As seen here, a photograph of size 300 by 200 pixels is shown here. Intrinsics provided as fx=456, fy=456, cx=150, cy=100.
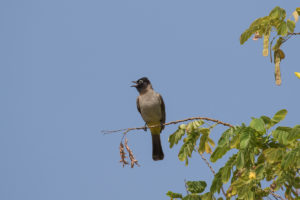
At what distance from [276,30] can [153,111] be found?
246 inches

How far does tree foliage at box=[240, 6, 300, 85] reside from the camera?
399 centimetres

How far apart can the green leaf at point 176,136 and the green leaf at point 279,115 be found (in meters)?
0.96

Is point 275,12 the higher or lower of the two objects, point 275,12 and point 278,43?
the higher

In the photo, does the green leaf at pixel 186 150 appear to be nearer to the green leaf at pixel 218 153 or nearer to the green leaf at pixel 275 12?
the green leaf at pixel 218 153

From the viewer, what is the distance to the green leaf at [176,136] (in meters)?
4.34

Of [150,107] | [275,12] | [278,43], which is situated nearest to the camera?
[275,12]

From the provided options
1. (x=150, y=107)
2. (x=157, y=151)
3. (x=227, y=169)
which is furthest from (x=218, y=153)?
(x=157, y=151)

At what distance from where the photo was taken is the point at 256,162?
380 cm

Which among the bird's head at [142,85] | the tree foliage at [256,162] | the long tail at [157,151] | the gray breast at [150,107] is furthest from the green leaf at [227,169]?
the bird's head at [142,85]

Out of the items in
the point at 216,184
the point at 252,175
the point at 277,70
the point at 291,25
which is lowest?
the point at 216,184

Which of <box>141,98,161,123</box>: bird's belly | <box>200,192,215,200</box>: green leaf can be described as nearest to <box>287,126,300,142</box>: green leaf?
<box>200,192,215,200</box>: green leaf

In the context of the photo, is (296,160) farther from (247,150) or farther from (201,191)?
(201,191)

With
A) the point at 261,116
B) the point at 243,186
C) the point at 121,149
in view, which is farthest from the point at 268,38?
the point at 121,149

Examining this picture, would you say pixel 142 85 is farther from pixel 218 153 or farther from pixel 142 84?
pixel 218 153
